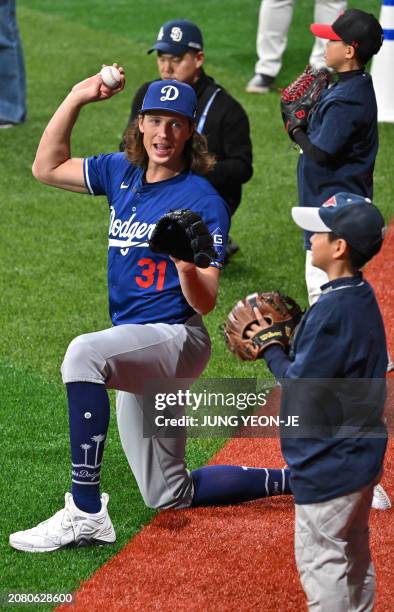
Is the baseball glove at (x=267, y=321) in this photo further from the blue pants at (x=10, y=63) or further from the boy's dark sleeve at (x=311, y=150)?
the blue pants at (x=10, y=63)

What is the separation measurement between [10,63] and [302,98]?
5.38 metres

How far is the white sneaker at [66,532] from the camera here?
15.2 feet

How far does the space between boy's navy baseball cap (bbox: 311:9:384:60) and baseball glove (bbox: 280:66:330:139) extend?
0.22 meters

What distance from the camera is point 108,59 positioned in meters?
12.4

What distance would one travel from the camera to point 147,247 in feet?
15.2

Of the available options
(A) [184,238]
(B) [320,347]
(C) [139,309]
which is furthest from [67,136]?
(B) [320,347]

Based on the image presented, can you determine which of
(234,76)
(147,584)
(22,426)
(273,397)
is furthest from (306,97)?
(234,76)

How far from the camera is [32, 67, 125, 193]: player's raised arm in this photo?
15.8 ft

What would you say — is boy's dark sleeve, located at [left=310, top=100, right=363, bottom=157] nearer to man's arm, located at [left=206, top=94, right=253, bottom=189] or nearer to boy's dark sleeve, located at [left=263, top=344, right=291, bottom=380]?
man's arm, located at [left=206, top=94, right=253, bottom=189]

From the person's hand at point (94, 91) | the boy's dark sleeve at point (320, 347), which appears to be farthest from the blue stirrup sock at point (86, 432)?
the person's hand at point (94, 91)

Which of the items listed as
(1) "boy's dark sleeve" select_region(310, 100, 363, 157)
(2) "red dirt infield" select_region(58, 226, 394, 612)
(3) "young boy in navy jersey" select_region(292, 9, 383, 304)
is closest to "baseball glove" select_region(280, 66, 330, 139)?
(3) "young boy in navy jersey" select_region(292, 9, 383, 304)

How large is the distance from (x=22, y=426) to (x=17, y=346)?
1029 mm

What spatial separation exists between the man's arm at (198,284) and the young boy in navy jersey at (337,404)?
0.60m

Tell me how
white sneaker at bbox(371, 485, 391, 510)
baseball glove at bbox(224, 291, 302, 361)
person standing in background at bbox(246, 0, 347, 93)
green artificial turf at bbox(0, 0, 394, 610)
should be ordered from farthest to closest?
person standing in background at bbox(246, 0, 347, 93)
green artificial turf at bbox(0, 0, 394, 610)
white sneaker at bbox(371, 485, 391, 510)
baseball glove at bbox(224, 291, 302, 361)
